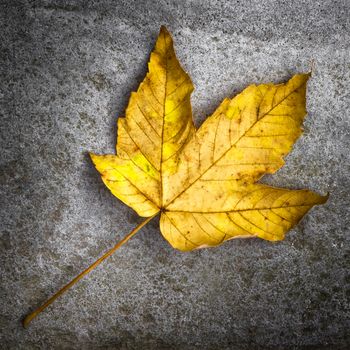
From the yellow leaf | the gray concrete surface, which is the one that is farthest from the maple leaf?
the gray concrete surface

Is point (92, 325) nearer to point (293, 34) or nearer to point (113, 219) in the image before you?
point (113, 219)

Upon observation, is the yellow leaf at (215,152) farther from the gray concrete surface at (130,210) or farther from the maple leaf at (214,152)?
the gray concrete surface at (130,210)

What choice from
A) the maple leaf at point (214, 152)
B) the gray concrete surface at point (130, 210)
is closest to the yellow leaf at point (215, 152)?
the maple leaf at point (214, 152)

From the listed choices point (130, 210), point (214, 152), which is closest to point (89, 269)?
point (130, 210)

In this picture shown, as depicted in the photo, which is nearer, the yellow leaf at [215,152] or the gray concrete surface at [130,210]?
the yellow leaf at [215,152]

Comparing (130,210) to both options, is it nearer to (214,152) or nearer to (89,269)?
(89,269)

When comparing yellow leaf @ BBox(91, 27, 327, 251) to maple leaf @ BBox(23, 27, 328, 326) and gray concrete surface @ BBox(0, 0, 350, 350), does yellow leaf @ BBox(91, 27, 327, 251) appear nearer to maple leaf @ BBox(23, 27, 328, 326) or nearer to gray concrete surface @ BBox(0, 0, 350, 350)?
maple leaf @ BBox(23, 27, 328, 326)

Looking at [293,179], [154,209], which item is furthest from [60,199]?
[293,179]
